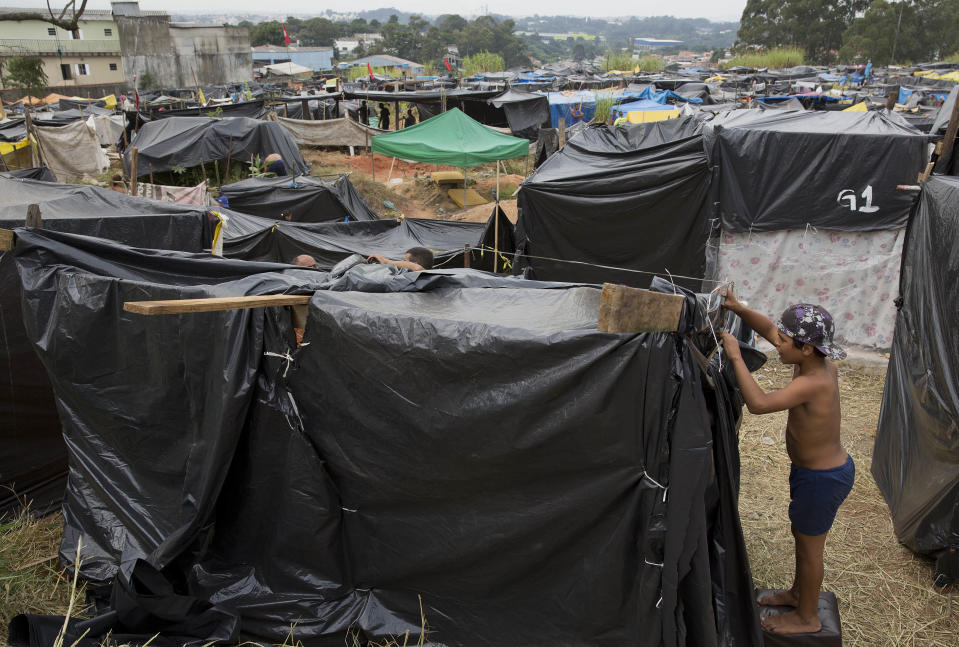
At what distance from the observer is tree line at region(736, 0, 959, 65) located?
60375 millimetres

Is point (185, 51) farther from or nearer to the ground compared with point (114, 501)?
farther from the ground

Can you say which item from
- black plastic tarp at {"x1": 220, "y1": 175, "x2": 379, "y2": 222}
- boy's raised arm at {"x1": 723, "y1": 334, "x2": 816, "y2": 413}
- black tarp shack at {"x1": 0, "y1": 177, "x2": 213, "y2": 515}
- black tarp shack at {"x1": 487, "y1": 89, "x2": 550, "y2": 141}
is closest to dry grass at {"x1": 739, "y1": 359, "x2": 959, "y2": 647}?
boy's raised arm at {"x1": 723, "y1": 334, "x2": 816, "y2": 413}

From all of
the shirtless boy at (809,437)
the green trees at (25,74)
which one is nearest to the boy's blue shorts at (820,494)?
the shirtless boy at (809,437)

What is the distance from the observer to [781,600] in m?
3.45

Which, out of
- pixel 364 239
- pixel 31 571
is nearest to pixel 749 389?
pixel 31 571

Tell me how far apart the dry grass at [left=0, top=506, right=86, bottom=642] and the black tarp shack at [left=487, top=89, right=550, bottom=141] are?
24.5 metres

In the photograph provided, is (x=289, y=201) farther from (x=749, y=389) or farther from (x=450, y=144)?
(x=749, y=389)

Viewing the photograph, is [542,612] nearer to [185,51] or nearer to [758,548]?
[758,548]

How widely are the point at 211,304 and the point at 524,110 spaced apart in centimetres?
2573

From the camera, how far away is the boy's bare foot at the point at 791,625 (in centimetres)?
320

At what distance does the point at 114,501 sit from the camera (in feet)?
12.4

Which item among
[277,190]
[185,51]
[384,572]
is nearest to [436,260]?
[277,190]

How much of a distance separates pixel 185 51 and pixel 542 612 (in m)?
66.3

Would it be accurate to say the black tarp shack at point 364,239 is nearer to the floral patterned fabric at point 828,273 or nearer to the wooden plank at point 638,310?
the floral patterned fabric at point 828,273
